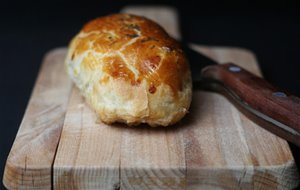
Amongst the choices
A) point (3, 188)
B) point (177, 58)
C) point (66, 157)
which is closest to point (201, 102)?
point (177, 58)

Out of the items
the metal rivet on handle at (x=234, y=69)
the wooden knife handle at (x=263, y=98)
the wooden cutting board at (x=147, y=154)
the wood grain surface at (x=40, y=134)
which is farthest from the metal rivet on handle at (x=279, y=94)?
the wood grain surface at (x=40, y=134)

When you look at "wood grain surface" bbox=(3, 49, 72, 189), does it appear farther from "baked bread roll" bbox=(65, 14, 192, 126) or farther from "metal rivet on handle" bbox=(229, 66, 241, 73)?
"metal rivet on handle" bbox=(229, 66, 241, 73)

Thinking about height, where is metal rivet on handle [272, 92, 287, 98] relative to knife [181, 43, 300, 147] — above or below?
above

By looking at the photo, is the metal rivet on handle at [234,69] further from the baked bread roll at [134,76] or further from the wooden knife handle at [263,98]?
the baked bread roll at [134,76]

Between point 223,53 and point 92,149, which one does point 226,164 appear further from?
point 223,53

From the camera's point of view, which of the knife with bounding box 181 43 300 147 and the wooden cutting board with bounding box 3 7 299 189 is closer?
the wooden cutting board with bounding box 3 7 299 189

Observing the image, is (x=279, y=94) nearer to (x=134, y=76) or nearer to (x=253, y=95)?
(x=253, y=95)

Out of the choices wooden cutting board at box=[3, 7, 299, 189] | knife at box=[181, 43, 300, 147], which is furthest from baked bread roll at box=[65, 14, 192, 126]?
Answer: knife at box=[181, 43, 300, 147]
